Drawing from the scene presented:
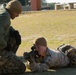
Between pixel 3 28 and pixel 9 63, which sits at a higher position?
pixel 3 28

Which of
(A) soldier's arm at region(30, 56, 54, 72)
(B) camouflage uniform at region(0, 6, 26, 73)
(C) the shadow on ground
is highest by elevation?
(B) camouflage uniform at region(0, 6, 26, 73)

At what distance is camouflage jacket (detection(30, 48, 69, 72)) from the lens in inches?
251

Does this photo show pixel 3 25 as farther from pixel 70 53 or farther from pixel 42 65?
pixel 70 53

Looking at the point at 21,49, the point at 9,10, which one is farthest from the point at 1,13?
the point at 21,49

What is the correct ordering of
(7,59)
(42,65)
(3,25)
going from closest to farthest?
(3,25)
(7,59)
(42,65)

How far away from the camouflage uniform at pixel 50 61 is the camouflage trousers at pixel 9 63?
258 mm

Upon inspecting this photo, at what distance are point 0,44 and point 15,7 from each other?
867 mm

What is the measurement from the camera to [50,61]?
21.6 feet

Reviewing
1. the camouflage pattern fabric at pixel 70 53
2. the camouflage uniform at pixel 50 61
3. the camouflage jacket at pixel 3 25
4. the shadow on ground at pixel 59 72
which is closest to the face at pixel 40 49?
the camouflage uniform at pixel 50 61

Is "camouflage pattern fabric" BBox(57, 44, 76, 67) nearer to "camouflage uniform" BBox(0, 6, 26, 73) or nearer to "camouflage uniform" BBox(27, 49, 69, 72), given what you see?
"camouflage uniform" BBox(27, 49, 69, 72)

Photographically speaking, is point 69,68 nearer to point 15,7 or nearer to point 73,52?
point 73,52

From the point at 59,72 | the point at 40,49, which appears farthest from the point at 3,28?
the point at 59,72

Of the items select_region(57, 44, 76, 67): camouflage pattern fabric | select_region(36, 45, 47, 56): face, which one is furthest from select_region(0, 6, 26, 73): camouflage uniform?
select_region(57, 44, 76, 67): camouflage pattern fabric

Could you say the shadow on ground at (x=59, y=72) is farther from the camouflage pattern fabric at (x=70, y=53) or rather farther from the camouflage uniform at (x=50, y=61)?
the camouflage pattern fabric at (x=70, y=53)
